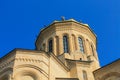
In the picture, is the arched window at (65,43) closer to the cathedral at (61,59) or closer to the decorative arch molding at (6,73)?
the cathedral at (61,59)

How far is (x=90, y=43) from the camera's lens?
102 feet

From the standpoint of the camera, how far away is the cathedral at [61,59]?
21469 millimetres

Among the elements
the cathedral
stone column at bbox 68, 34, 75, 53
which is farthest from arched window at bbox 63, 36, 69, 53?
stone column at bbox 68, 34, 75, 53

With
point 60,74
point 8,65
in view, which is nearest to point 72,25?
point 60,74

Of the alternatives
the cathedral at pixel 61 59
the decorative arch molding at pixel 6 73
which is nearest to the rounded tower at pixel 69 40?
the cathedral at pixel 61 59

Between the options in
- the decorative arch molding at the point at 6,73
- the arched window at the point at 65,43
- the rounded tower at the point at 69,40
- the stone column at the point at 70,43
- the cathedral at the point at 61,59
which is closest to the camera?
the decorative arch molding at the point at 6,73

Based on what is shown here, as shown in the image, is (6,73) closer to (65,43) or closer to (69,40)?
(65,43)

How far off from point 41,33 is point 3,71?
10.8 meters

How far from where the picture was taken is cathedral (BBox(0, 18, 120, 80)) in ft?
70.4

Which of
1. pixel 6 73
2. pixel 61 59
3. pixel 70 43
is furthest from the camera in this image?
pixel 70 43

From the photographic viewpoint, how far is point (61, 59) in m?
27.0

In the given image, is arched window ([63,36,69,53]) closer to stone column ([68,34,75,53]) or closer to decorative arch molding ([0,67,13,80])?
stone column ([68,34,75,53])

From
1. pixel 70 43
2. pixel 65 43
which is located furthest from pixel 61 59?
pixel 65 43

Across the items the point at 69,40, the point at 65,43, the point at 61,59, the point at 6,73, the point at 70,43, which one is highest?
the point at 69,40
